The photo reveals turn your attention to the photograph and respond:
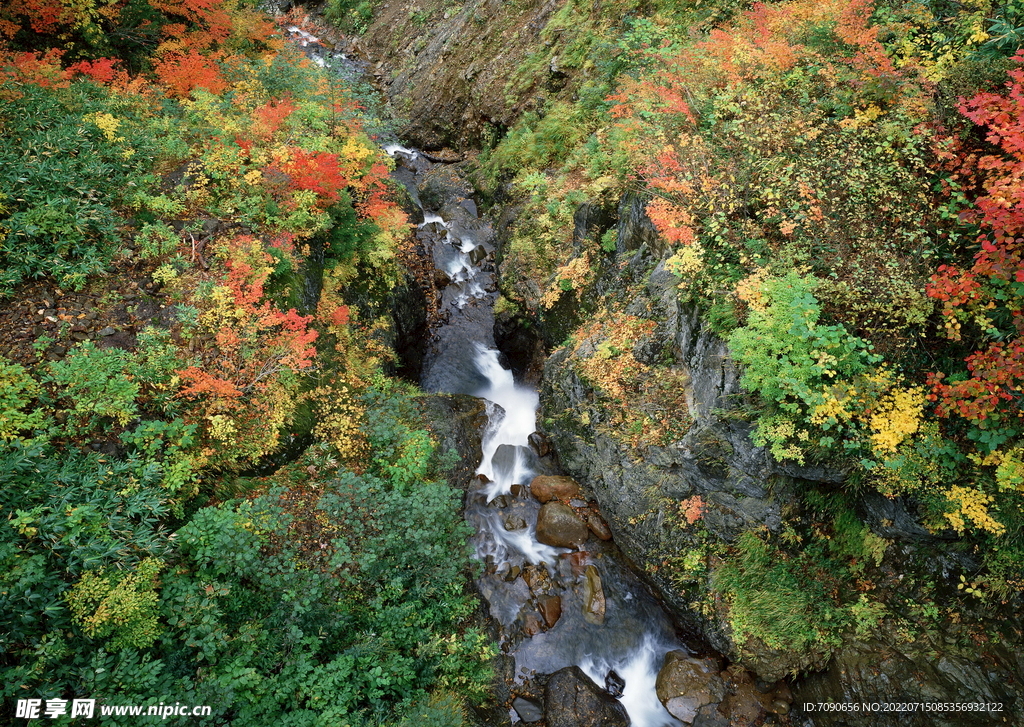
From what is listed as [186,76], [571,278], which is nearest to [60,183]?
[186,76]

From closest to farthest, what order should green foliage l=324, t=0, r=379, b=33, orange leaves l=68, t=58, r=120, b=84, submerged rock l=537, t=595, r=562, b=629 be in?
submerged rock l=537, t=595, r=562, b=629 → orange leaves l=68, t=58, r=120, b=84 → green foliage l=324, t=0, r=379, b=33

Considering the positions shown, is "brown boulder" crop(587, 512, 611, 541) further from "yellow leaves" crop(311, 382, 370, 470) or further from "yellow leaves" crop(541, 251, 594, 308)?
"yellow leaves" crop(541, 251, 594, 308)

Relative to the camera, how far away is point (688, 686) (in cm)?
870

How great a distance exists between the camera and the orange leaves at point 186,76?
13.1m

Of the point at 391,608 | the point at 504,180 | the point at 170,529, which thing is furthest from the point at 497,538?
the point at 504,180

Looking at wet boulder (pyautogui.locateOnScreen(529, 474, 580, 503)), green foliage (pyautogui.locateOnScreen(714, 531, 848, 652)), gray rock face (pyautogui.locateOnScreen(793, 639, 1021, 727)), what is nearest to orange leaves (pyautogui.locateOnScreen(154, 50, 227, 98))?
wet boulder (pyautogui.locateOnScreen(529, 474, 580, 503))

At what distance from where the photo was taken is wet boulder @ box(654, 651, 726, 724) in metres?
8.51

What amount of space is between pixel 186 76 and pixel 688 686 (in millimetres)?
18769

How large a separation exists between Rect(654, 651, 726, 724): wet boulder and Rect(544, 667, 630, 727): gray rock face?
2.83ft

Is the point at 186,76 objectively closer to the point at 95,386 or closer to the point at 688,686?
the point at 95,386

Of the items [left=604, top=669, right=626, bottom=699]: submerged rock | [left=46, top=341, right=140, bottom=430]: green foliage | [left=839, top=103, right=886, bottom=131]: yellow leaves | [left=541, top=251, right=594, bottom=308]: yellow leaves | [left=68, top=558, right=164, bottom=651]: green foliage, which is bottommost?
[left=68, top=558, right=164, bottom=651]: green foliage

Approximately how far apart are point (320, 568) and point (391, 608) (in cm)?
141

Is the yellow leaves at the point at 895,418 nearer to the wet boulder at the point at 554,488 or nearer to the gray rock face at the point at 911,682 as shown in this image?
the gray rock face at the point at 911,682

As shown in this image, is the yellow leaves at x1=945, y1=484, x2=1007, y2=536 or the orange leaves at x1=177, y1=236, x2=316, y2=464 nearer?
the yellow leaves at x1=945, y1=484, x2=1007, y2=536
